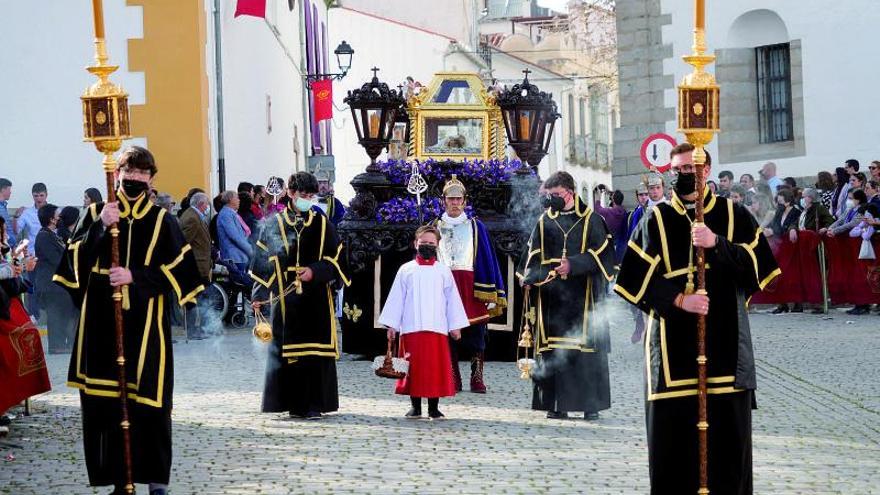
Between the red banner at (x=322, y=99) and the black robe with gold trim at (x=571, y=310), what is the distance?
22.6m

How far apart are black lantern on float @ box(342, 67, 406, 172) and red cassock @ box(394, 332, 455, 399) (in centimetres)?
569

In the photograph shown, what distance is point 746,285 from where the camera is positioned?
8.83 meters

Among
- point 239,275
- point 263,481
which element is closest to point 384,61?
point 239,275

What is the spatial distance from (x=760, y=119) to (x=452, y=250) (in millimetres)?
18349

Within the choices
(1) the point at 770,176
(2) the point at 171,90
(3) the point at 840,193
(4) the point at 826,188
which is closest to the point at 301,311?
(2) the point at 171,90

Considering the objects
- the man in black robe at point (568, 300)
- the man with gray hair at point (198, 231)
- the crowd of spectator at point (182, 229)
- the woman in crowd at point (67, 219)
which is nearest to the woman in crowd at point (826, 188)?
the crowd of spectator at point (182, 229)

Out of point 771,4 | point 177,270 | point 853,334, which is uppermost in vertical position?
point 771,4

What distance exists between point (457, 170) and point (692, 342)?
388 inches

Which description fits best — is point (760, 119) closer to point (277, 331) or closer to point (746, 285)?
point (277, 331)

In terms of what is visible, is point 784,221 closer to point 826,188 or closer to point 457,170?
point 826,188

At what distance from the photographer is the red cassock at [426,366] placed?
13438 mm

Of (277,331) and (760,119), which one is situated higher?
(760,119)

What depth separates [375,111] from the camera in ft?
63.2

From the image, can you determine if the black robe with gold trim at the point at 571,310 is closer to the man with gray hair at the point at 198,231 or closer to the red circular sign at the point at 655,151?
the man with gray hair at the point at 198,231
